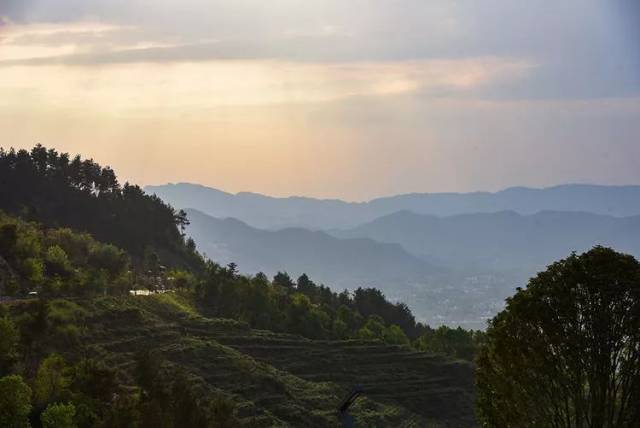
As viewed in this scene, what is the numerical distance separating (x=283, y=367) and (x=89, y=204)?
61.4 meters

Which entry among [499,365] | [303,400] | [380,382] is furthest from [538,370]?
[380,382]

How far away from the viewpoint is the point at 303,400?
57344 millimetres

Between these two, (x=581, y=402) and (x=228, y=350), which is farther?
(x=228, y=350)

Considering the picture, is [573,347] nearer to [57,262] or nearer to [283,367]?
[283,367]

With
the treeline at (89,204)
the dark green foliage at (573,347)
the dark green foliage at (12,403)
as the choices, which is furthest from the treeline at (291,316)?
the dark green foliage at (573,347)

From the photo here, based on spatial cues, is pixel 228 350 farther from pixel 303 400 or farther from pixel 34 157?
pixel 34 157

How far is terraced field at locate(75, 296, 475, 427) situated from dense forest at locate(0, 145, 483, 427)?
483 mm

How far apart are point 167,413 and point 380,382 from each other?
35.7 metres

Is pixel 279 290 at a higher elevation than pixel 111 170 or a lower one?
lower

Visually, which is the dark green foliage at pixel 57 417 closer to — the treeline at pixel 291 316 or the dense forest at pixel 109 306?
the dense forest at pixel 109 306

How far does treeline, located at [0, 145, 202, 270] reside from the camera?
110 metres

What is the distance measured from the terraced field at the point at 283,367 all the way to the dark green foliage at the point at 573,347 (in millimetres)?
27197

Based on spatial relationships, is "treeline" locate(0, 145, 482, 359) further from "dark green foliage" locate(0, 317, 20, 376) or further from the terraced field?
"dark green foliage" locate(0, 317, 20, 376)

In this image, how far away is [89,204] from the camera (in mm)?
115938
